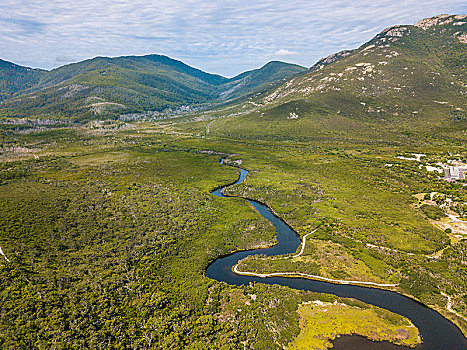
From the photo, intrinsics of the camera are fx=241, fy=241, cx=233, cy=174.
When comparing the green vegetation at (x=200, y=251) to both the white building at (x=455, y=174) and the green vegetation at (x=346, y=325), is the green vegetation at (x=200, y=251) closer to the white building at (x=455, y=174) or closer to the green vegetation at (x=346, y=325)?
the green vegetation at (x=346, y=325)

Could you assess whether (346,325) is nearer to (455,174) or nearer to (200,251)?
(200,251)

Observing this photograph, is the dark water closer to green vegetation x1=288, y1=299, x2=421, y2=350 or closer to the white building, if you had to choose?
green vegetation x1=288, y1=299, x2=421, y2=350

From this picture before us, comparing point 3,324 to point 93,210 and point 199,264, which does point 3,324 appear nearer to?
point 199,264

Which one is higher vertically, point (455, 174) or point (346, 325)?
point (455, 174)

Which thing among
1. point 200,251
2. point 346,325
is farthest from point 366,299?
point 200,251

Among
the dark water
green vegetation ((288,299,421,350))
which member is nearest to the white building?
the dark water

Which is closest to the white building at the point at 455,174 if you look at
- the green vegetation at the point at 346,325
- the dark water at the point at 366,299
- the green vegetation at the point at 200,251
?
the green vegetation at the point at 200,251

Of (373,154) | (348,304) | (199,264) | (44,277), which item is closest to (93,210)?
(44,277)

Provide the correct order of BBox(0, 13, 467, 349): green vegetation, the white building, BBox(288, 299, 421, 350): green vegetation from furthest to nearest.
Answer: the white building
BBox(0, 13, 467, 349): green vegetation
BBox(288, 299, 421, 350): green vegetation
